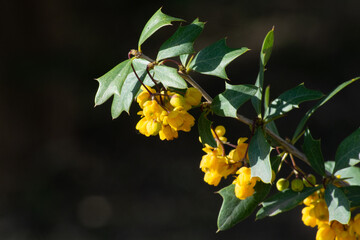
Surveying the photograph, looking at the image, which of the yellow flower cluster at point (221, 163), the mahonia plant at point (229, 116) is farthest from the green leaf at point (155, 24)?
the yellow flower cluster at point (221, 163)

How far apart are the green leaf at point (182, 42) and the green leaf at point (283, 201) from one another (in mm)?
555

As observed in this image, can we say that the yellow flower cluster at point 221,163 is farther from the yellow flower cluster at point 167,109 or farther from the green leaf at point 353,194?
the green leaf at point 353,194

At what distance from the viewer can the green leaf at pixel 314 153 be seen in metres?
1.49

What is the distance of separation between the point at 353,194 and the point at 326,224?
125 millimetres

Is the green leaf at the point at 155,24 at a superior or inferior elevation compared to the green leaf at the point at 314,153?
superior

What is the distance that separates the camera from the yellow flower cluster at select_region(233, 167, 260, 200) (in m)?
1.36

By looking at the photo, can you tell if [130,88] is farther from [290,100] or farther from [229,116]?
[290,100]

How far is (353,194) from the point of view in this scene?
1.41 metres

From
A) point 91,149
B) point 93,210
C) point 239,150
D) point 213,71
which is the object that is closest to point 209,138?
point 239,150

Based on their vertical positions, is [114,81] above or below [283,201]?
above

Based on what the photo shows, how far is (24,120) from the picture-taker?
5.63 metres

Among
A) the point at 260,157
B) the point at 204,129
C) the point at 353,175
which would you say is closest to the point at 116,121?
the point at 353,175

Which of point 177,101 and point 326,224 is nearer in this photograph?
point 177,101

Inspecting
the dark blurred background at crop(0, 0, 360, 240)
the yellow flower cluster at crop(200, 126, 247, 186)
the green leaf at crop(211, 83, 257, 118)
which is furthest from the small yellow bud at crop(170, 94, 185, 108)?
the dark blurred background at crop(0, 0, 360, 240)
